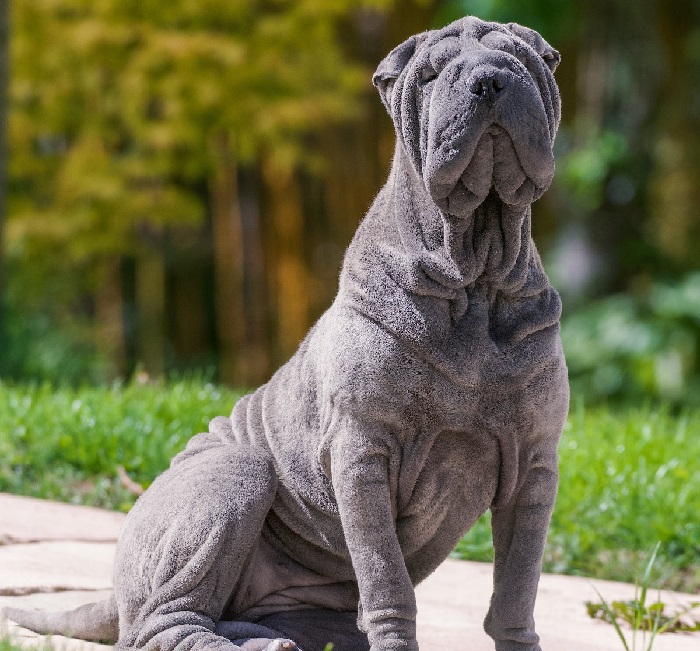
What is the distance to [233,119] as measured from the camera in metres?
10.9

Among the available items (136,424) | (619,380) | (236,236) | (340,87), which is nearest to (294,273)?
(236,236)

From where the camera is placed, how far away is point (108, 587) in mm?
3623

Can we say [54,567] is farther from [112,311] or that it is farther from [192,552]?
[112,311]

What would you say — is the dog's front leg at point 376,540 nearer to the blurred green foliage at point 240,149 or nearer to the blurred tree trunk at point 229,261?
the blurred green foliage at point 240,149

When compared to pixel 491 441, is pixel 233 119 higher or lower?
higher

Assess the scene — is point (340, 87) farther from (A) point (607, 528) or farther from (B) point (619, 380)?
(A) point (607, 528)

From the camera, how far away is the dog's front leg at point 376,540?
2535 millimetres

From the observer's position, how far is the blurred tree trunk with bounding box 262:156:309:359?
46.7ft

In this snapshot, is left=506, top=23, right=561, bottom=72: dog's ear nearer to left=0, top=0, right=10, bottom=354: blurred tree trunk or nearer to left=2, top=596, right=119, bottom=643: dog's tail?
left=2, top=596, right=119, bottom=643: dog's tail

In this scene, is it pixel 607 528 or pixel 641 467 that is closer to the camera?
pixel 607 528

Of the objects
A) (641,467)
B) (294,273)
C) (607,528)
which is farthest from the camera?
(294,273)

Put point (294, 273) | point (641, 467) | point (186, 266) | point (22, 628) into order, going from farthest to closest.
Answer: point (186, 266) → point (294, 273) → point (641, 467) → point (22, 628)

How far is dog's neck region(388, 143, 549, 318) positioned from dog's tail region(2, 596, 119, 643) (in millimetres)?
1298

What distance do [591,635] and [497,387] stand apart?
1.34 m
